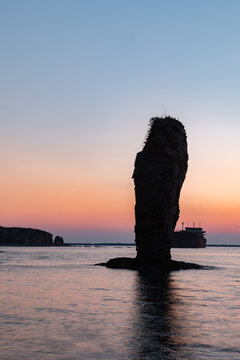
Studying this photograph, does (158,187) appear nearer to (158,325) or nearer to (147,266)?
(147,266)

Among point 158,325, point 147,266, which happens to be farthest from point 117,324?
point 147,266

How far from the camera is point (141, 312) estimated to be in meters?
23.6

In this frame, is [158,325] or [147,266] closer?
[158,325]

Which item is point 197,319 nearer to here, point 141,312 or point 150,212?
point 141,312

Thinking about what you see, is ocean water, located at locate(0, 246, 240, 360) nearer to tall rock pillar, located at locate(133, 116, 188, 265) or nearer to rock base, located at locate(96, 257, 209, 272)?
rock base, located at locate(96, 257, 209, 272)

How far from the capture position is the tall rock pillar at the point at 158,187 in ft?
196

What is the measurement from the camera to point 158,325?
19469 millimetres

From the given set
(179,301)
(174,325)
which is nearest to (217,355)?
(174,325)

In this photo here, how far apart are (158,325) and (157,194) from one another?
134 ft

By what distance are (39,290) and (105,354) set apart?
2031cm

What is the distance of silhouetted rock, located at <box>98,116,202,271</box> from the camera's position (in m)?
→ 59.5

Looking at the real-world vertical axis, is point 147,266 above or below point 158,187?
below

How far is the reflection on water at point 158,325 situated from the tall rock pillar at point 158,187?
84.5 feet

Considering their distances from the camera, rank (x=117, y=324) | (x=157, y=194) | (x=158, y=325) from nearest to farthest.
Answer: (x=158, y=325) → (x=117, y=324) → (x=157, y=194)
